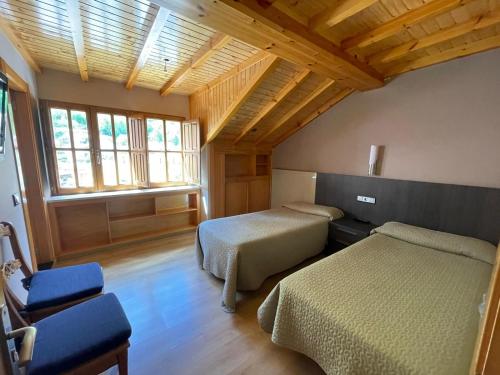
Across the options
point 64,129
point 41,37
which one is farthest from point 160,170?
point 41,37

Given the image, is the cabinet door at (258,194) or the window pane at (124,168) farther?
the cabinet door at (258,194)

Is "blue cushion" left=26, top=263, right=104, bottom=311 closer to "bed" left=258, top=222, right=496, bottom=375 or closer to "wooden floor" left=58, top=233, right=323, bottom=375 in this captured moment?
"wooden floor" left=58, top=233, right=323, bottom=375

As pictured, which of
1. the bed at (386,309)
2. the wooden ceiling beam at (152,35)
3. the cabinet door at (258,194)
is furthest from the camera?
the cabinet door at (258,194)

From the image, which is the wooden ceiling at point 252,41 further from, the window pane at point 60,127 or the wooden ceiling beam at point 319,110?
the window pane at point 60,127

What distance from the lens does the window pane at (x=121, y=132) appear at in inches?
131

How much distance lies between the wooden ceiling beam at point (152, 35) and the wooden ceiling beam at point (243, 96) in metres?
1.05

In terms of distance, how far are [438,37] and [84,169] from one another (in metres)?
4.45

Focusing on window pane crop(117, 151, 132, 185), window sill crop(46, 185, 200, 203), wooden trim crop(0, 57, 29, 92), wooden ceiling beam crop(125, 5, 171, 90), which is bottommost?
window sill crop(46, 185, 200, 203)

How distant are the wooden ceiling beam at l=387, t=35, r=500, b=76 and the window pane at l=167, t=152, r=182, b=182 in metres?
3.49

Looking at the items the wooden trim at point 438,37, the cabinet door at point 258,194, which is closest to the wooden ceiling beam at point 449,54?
the wooden trim at point 438,37

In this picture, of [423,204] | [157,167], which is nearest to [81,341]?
[157,167]

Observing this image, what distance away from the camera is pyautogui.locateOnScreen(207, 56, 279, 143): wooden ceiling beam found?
7.56ft

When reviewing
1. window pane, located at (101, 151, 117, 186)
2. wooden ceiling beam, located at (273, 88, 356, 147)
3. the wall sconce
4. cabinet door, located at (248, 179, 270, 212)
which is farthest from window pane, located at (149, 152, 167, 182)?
the wall sconce

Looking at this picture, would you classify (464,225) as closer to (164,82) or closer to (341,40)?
(341,40)
